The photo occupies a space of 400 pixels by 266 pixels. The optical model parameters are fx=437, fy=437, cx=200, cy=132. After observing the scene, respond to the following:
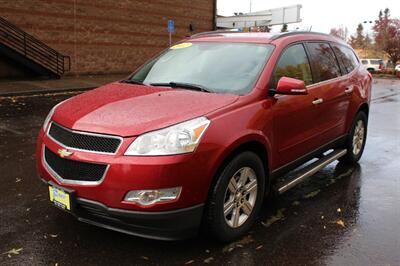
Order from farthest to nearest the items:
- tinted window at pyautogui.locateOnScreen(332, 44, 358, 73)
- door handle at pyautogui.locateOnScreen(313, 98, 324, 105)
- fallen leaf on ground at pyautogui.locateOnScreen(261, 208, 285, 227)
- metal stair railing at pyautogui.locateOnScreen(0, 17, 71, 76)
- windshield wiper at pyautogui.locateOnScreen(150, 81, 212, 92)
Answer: metal stair railing at pyautogui.locateOnScreen(0, 17, 71, 76), tinted window at pyautogui.locateOnScreen(332, 44, 358, 73), door handle at pyautogui.locateOnScreen(313, 98, 324, 105), fallen leaf on ground at pyautogui.locateOnScreen(261, 208, 285, 227), windshield wiper at pyautogui.locateOnScreen(150, 81, 212, 92)

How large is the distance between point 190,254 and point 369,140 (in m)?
5.68

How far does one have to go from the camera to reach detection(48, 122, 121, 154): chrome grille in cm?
313

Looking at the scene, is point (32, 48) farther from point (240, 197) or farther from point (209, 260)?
point (209, 260)

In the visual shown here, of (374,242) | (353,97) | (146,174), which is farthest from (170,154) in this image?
(353,97)

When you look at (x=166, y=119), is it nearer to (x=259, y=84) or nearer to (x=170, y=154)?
(x=170, y=154)

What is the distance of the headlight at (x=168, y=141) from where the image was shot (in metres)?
3.08

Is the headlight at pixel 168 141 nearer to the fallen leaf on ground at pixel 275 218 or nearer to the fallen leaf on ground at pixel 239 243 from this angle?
the fallen leaf on ground at pixel 239 243

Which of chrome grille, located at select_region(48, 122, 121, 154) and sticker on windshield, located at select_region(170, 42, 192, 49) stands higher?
sticker on windshield, located at select_region(170, 42, 192, 49)

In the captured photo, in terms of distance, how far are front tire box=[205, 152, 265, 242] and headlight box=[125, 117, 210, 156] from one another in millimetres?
422

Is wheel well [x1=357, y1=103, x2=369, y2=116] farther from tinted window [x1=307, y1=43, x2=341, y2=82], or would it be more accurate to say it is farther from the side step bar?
tinted window [x1=307, y1=43, x2=341, y2=82]

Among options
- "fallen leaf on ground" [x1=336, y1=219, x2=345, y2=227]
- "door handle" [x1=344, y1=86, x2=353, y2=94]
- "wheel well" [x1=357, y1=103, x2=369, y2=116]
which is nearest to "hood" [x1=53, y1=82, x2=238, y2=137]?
"fallen leaf on ground" [x1=336, y1=219, x2=345, y2=227]

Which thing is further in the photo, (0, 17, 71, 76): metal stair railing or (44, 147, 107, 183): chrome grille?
(0, 17, 71, 76): metal stair railing

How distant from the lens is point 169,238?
321cm

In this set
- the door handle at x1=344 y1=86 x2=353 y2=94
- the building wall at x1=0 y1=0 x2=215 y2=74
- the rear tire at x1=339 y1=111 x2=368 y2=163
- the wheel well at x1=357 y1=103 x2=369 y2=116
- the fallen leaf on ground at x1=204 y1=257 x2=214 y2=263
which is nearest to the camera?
the fallen leaf on ground at x1=204 y1=257 x2=214 y2=263
